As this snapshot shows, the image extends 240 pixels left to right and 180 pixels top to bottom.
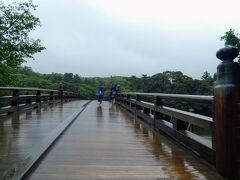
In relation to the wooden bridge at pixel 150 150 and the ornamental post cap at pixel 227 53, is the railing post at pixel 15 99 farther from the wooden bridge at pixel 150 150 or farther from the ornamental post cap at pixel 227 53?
the ornamental post cap at pixel 227 53

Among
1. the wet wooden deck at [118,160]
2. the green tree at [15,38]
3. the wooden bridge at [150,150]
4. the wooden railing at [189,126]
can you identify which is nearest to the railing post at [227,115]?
the wooden bridge at [150,150]

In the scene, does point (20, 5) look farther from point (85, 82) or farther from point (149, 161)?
point (85, 82)

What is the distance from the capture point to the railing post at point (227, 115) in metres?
3.90

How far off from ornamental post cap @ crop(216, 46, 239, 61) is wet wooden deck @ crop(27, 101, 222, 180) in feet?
4.00

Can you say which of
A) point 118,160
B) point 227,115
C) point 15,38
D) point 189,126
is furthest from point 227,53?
point 15,38

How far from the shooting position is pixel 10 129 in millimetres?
7922

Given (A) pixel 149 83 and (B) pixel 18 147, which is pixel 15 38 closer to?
(B) pixel 18 147

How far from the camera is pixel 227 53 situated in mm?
4113

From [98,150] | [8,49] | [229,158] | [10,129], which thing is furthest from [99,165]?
[8,49]

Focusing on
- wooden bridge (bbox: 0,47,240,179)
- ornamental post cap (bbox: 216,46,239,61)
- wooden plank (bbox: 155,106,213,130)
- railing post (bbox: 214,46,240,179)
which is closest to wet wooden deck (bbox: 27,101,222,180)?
wooden bridge (bbox: 0,47,240,179)

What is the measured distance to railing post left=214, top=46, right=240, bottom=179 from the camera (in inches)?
154

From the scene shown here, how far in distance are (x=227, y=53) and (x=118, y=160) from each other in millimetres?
1889

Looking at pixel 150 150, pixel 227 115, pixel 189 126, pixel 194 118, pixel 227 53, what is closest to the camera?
pixel 227 115

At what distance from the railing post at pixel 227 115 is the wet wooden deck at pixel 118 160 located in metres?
0.23
